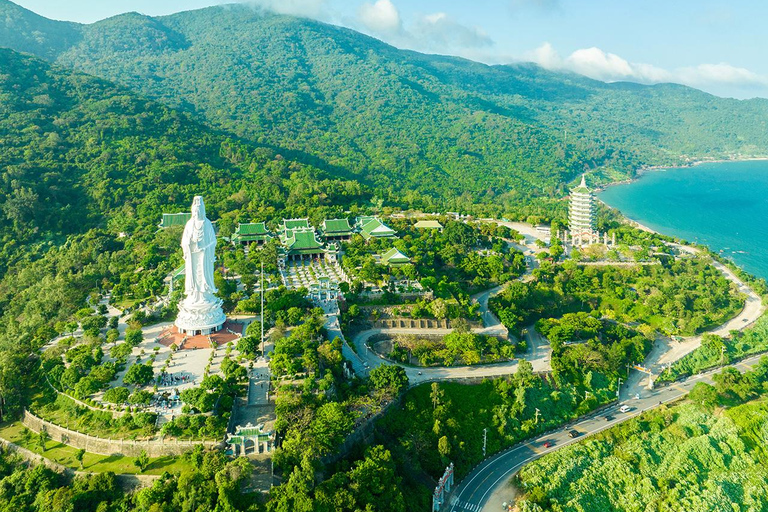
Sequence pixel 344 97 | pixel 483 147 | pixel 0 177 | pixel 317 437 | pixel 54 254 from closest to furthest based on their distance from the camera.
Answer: pixel 317 437 → pixel 54 254 → pixel 0 177 → pixel 483 147 → pixel 344 97

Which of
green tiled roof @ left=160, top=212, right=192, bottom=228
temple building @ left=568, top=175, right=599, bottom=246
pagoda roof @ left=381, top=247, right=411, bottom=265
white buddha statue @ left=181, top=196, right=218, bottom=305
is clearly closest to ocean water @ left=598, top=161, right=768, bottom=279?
temple building @ left=568, top=175, right=599, bottom=246

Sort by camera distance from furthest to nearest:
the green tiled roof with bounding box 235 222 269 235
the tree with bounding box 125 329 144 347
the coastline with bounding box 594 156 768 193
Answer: the coastline with bounding box 594 156 768 193 → the green tiled roof with bounding box 235 222 269 235 → the tree with bounding box 125 329 144 347

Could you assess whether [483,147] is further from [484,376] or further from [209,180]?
[484,376]

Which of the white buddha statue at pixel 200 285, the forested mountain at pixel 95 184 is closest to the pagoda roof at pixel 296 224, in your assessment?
the forested mountain at pixel 95 184

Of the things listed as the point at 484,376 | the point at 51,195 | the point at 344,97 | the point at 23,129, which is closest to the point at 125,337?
the point at 484,376

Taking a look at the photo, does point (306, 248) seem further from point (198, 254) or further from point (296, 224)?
point (198, 254)

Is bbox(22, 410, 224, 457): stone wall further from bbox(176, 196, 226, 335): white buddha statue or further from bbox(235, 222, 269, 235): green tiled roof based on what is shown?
bbox(235, 222, 269, 235): green tiled roof
